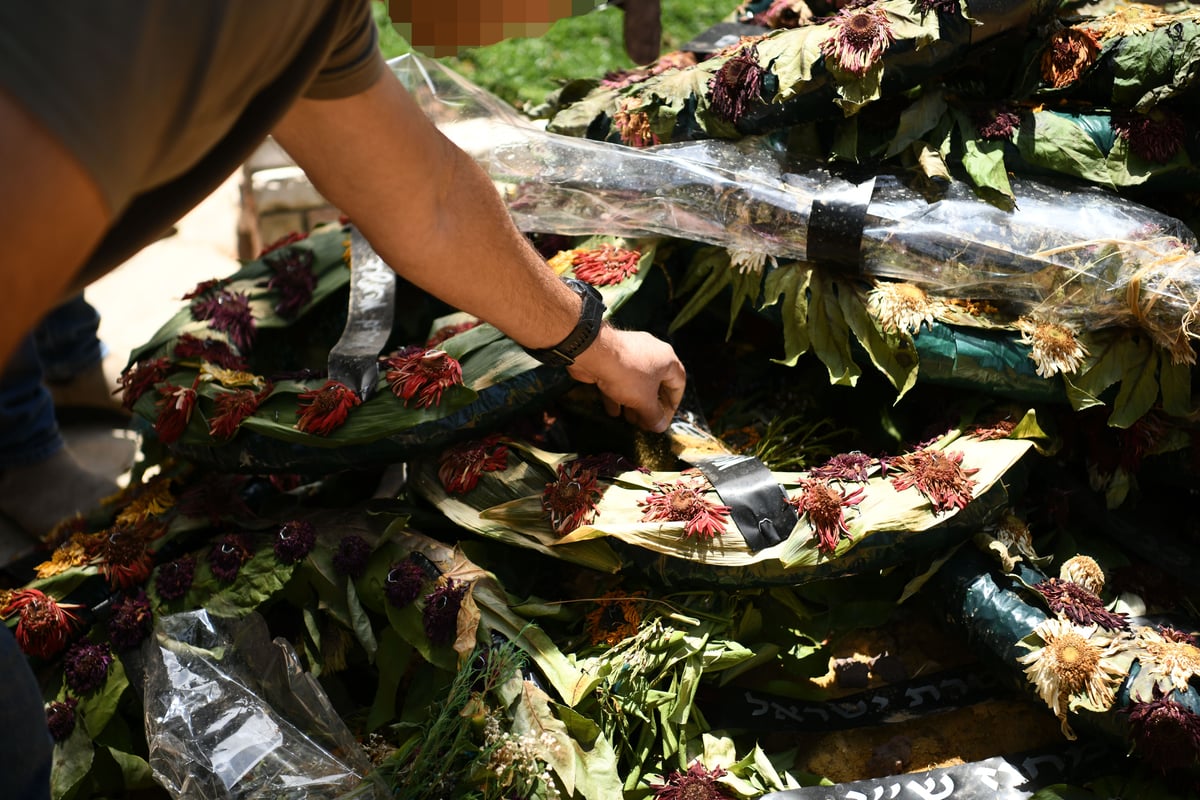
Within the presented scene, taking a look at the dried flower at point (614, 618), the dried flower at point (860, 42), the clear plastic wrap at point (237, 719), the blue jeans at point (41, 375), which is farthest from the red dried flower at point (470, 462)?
the blue jeans at point (41, 375)

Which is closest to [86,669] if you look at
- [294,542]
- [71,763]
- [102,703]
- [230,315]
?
[102,703]

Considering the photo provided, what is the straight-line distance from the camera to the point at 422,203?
1.60 meters

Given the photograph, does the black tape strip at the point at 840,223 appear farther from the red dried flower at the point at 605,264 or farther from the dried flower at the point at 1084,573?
the dried flower at the point at 1084,573

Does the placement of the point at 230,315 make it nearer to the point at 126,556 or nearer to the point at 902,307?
Answer: the point at 126,556

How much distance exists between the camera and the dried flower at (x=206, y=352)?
8.11ft

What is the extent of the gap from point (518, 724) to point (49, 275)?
1.34 m

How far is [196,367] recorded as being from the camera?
244 cm

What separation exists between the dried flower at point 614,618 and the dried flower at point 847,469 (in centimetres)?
45

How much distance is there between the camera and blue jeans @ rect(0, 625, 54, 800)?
1.31m

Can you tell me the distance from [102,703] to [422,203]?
1.23 meters

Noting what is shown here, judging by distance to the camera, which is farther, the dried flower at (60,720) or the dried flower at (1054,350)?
the dried flower at (1054,350)

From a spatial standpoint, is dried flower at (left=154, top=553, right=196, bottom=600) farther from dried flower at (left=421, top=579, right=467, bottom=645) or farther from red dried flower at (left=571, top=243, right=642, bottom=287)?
red dried flower at (left=571, top=243, right=642, bottom=287)

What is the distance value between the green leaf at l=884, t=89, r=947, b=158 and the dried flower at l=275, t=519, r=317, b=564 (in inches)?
59.9

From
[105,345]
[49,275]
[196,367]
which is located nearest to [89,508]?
[105,345]
